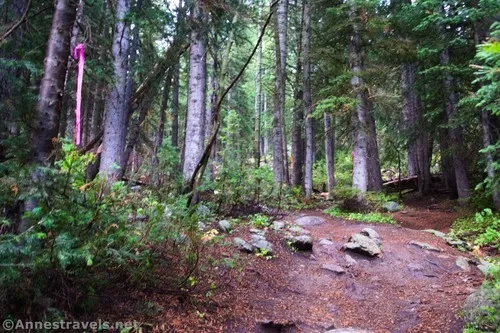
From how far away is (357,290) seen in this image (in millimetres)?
5984

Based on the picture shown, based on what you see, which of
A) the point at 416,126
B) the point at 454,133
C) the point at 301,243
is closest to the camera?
the point at 301,243

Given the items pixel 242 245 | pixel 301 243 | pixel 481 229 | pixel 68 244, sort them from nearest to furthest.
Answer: pixel 68 244 < pixel 242 245 < pixel 301 243 < pixel 481 229

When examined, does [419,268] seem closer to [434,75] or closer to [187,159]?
[187,159]

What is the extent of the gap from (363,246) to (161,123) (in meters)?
10.2

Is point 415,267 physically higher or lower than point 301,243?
lower

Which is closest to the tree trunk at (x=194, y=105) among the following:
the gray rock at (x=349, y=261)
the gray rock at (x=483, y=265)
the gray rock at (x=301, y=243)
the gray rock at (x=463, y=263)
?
the gray rock at (x=301, y=243)

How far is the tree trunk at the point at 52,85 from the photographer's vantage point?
10.9 ft

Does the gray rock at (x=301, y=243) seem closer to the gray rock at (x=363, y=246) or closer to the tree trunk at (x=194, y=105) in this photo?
the gray rock at (x=363, y=246)

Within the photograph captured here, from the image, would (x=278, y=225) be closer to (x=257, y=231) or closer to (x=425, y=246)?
(x=257, y=231)

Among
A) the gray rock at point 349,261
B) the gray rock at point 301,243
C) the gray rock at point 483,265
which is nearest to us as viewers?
the gray rock at point 483,265

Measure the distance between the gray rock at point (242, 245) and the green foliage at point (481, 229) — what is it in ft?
19.8

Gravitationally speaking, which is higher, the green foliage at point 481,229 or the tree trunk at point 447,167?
the tree trunk at point 447,167

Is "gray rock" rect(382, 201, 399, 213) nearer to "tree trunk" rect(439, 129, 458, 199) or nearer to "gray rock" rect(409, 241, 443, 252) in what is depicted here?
"tree trunk" rect(439, 129, 458, 199)

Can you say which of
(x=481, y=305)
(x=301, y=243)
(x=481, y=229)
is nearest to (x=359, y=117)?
(x=481, y=229)
